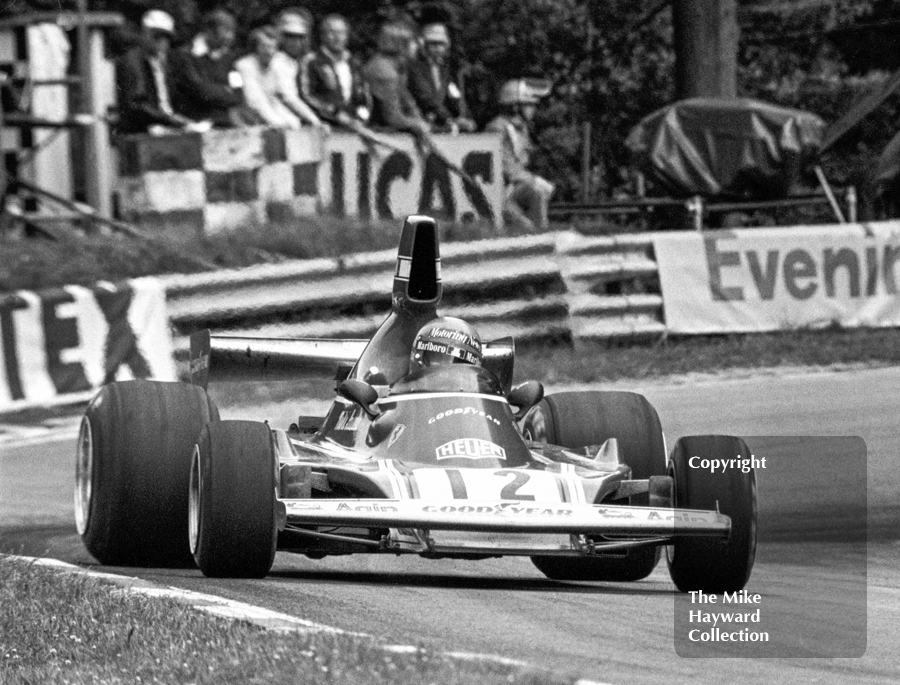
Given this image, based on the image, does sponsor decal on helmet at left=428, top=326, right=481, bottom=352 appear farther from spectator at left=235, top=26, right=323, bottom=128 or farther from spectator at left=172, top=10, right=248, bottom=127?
spectator at left=235, top=26, right=323, bottom=128

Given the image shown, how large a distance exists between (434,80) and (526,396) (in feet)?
30.3

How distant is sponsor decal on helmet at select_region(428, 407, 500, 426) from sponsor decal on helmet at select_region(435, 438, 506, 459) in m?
0.14

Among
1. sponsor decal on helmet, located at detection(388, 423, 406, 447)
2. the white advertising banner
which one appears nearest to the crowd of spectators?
the white advertising banner

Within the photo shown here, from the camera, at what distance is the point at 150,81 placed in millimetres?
14461

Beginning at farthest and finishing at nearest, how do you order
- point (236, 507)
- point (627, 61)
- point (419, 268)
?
point (627, 61) → point (419, 268) → point (236, 507)

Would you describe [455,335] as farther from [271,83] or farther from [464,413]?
[271,83]

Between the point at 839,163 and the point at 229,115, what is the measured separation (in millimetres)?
11752

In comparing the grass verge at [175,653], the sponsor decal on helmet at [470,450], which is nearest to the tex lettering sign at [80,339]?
the sponsor decal on helmet at [470,450]

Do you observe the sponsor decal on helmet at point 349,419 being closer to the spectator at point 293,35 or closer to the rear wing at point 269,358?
the rear wing at point 269,358

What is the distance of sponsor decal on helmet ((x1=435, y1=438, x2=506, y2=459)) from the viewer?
713cm

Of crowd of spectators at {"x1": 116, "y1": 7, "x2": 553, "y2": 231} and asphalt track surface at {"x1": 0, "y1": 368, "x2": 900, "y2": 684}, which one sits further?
crowd of spectators at {"x1": 116, "y1": 7, "x2": 553, "y2": 231}

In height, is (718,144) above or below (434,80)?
below

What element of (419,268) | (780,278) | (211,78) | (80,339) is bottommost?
(780,278)

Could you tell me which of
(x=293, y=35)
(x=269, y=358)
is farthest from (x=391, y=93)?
(x=269, y=358)
